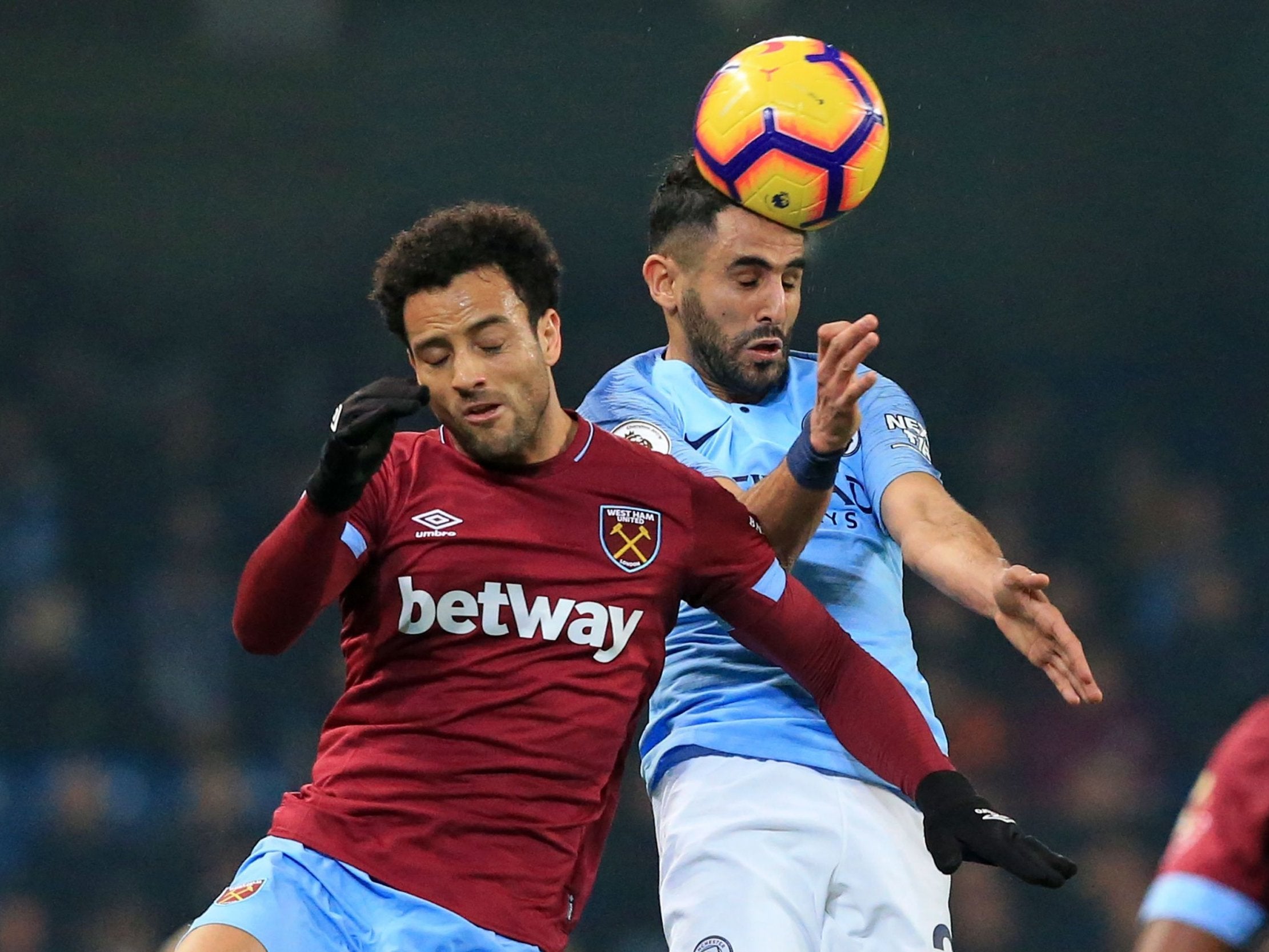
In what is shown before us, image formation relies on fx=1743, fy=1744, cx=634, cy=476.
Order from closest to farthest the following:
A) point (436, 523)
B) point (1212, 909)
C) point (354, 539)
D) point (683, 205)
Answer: point (1212, 909)
point (354, 539)
point (436, 523)
point (683, 205)

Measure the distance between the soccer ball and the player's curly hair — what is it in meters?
0.68

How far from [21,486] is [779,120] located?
580cm

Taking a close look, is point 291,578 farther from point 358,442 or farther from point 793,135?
point 793,135

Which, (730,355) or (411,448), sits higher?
(730,355)

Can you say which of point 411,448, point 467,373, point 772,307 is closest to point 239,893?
point 411,448

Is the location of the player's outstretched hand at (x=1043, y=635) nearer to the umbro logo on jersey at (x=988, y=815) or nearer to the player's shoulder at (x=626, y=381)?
the umbro logo on jersey at (x=988, y=815)

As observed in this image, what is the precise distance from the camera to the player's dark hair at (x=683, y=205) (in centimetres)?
373

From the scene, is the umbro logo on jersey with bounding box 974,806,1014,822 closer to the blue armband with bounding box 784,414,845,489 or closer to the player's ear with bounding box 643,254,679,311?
the blue armband with bounding box 784,414,845,489

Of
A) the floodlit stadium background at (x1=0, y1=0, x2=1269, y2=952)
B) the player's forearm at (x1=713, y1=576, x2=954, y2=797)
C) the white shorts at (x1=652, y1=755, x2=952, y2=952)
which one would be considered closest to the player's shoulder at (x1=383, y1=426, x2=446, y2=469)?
the player's forearm at (x1=713, y1=576, x2=954, y2=797)

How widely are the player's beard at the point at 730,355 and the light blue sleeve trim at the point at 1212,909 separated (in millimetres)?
2051

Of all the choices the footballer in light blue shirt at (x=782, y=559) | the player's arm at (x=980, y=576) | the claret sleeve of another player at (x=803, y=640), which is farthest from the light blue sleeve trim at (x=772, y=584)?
the player's arm at (x=980, y=576)

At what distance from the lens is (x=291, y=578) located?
2.67 metres

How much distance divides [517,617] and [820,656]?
0.62 metres

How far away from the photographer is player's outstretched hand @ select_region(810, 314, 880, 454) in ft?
10.0
